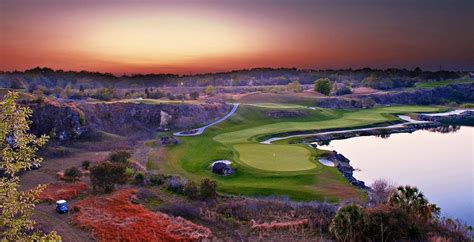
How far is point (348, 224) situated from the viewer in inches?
853

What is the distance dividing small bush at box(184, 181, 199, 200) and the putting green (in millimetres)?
9595

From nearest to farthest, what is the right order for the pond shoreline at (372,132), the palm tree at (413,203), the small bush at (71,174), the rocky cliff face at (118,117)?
the palm tree at (413,203) → the small bush at (71,174) → the pond shoreline at (372,132) → the rocky cliff face at (118,117)

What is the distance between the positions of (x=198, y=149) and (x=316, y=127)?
102ft

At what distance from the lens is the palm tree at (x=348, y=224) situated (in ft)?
71.1

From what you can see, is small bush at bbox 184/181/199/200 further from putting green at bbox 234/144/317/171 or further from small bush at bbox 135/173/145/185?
putting green at bbox 234/144/317/171

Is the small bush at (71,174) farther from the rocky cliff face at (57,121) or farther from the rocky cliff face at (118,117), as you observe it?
the rocky cliff face at (57,121)

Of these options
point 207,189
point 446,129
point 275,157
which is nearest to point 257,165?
point 275,157

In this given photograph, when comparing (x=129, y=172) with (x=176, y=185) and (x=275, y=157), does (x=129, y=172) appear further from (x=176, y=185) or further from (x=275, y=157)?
(x=275, y=157)

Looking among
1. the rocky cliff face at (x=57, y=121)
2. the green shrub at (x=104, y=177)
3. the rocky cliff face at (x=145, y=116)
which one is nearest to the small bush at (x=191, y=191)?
the green shrub at (x=104, y=177)

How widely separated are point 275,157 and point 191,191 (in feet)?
49.8

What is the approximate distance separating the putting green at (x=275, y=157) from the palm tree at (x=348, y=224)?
16829mm

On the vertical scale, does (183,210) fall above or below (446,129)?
above

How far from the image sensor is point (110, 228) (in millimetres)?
24344

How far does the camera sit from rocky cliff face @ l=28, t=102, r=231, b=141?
180 feet
